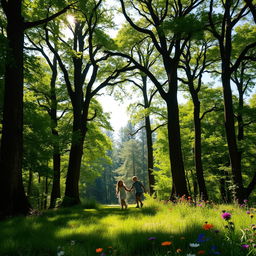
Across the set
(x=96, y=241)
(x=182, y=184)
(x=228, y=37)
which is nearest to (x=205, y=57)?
(x=228, y=37)

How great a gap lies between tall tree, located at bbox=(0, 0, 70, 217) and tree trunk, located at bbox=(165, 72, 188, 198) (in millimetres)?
6174

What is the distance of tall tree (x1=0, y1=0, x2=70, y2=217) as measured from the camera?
287 inches

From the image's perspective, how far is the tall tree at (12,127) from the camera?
7293 mm

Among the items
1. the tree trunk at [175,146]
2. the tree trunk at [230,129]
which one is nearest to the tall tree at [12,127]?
the tree trunk at [175,146]

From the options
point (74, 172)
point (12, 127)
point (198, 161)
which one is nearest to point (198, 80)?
point (198, 161)

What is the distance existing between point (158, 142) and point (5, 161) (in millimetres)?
15034

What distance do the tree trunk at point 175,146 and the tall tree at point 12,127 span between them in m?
6.17

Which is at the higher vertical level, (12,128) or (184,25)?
(184,25)

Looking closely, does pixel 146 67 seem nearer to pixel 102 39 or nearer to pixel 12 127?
pixel 102 39

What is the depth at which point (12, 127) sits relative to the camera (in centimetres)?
771

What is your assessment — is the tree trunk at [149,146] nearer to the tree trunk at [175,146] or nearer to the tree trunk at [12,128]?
the tree trunk at [175,146]

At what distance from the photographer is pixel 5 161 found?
7375 millimetres

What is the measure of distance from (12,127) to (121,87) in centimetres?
1327

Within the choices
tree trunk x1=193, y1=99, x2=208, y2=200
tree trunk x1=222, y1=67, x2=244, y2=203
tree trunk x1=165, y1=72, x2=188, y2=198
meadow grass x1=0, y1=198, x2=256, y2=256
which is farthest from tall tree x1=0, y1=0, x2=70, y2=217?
tree trunk x1=193, y1=99, x2=208, y2=200
